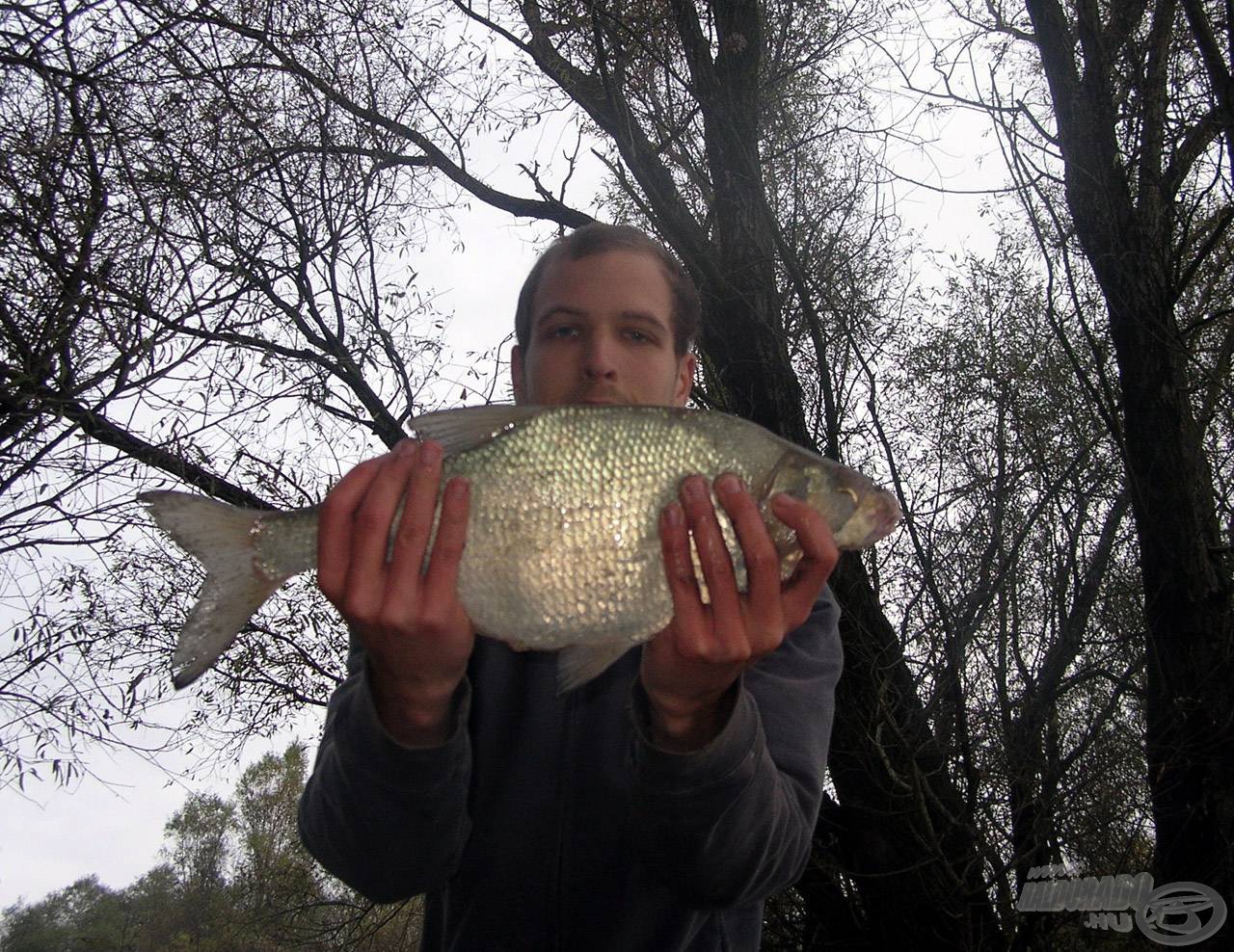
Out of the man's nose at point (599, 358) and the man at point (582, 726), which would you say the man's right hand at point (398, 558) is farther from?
the man's nose at point (599, 358)

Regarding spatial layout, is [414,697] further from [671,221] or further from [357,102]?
[357,102]

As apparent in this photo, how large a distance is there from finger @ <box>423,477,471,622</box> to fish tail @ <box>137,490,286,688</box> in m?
0.26

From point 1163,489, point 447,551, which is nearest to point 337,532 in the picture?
point 447,551

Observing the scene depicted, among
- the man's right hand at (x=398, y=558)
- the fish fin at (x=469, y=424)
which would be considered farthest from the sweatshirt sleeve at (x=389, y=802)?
the fish fin at (x=469, y=424)

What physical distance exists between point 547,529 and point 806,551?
42 cm

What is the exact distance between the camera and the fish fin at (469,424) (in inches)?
59.3

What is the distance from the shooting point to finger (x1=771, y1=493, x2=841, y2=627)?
4.90ft

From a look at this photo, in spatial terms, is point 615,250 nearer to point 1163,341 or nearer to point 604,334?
point 604,334

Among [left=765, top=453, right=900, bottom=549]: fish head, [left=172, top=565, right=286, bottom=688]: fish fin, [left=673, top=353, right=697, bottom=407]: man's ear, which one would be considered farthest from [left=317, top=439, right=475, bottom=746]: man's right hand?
[left=673, top=353, right=697, bottom=407]: man's ear

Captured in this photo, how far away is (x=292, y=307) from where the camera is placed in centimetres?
617

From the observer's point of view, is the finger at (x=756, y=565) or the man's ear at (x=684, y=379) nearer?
the finger at (x=756, y=565)

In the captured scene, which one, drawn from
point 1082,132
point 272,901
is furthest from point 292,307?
point 1082,132

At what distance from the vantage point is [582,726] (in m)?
2.03

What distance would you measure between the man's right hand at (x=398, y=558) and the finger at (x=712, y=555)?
14.2 inches
